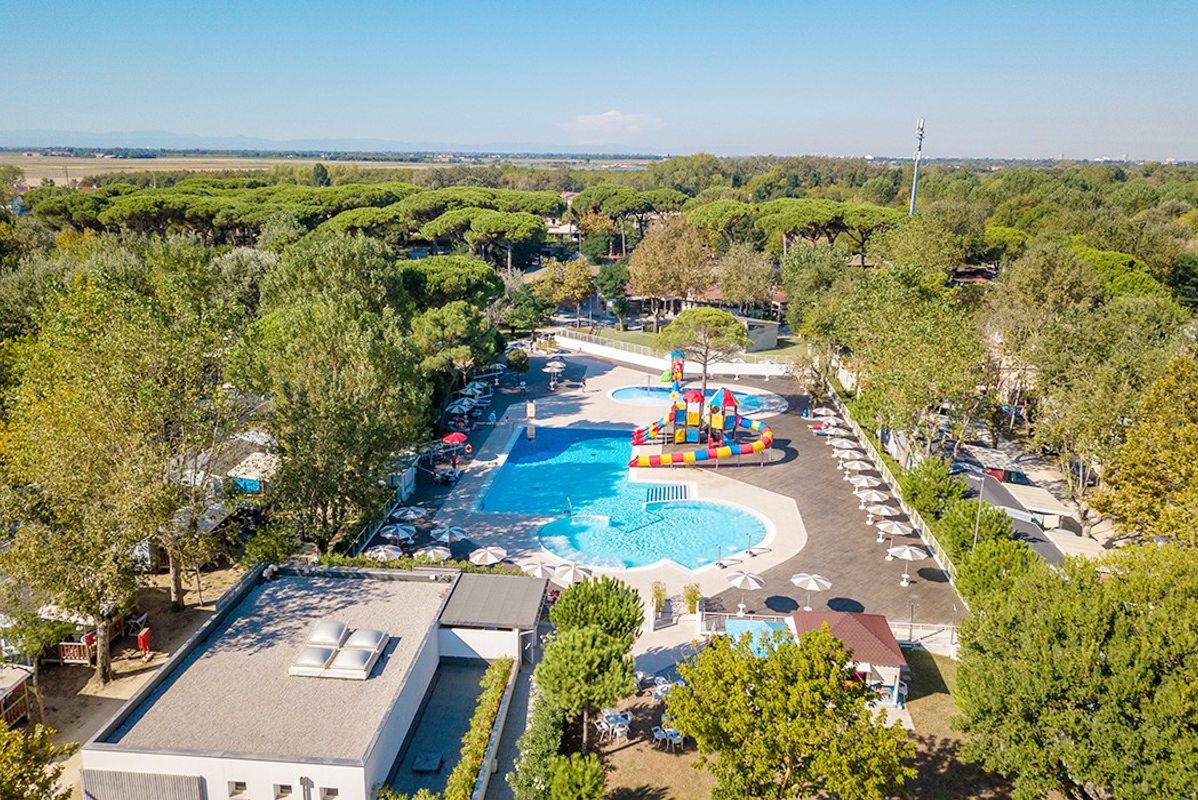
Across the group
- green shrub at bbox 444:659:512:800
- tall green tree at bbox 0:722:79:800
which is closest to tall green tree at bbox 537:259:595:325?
green shrub at bbox 444:659:512:800

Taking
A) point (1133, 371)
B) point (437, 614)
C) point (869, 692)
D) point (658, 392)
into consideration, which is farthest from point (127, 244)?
point (1133, 371)

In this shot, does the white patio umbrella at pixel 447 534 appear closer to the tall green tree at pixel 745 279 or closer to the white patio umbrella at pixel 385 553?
the white patio umbrella at pixel 385 553

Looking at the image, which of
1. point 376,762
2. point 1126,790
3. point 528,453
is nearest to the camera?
point 1126,790

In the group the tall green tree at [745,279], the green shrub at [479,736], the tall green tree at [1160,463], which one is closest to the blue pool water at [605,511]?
the green shrub at [479,736]

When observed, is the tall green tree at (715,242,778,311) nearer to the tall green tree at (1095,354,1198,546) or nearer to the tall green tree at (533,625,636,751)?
the tall green tree at (1095,354,1198,546)

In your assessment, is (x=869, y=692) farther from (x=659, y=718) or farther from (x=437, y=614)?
(x=437, y=614)

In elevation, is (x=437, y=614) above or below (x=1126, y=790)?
below
